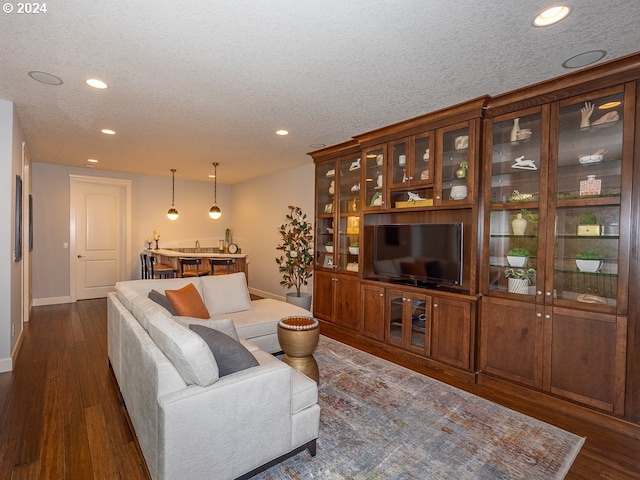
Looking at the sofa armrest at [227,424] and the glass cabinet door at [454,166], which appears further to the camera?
the glass cabinet door at [454,166]

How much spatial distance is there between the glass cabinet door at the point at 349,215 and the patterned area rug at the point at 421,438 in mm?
1977

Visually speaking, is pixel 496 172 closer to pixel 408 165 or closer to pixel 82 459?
pixel 408 165

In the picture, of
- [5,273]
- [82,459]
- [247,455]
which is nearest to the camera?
[247,455]

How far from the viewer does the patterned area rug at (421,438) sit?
203cm

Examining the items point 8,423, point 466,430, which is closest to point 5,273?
point 8,423

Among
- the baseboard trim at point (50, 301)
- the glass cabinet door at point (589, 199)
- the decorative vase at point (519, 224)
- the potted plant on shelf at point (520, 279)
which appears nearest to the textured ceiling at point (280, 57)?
the glass cabinet door at point (589, 199)

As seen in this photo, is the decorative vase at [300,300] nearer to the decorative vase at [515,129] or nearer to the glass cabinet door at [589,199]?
the glass cabinet door at [589,199]

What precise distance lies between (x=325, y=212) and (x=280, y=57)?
3.05 metres

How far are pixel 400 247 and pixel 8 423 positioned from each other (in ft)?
12.8

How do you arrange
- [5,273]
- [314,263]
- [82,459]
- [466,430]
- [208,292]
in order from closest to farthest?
[82,459]
[466,430]
[5,273]
[208,292]
[314,263]

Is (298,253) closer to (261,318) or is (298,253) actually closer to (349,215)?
(349,215)

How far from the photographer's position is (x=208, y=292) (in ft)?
12.7

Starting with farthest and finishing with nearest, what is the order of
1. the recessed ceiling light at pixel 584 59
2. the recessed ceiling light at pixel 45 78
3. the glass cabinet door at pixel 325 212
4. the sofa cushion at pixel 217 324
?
the glass cabinet door at pixel 325 212, the recessed ceiling light at pixel 45 78, the sofa cushion at pixel 217 324, the recessed ceiling light at pixel 584 59

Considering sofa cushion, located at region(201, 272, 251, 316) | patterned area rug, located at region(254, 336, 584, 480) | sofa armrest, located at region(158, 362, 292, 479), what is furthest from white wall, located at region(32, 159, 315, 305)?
sofa armrest, located at region(158, 362, 292, 479)
